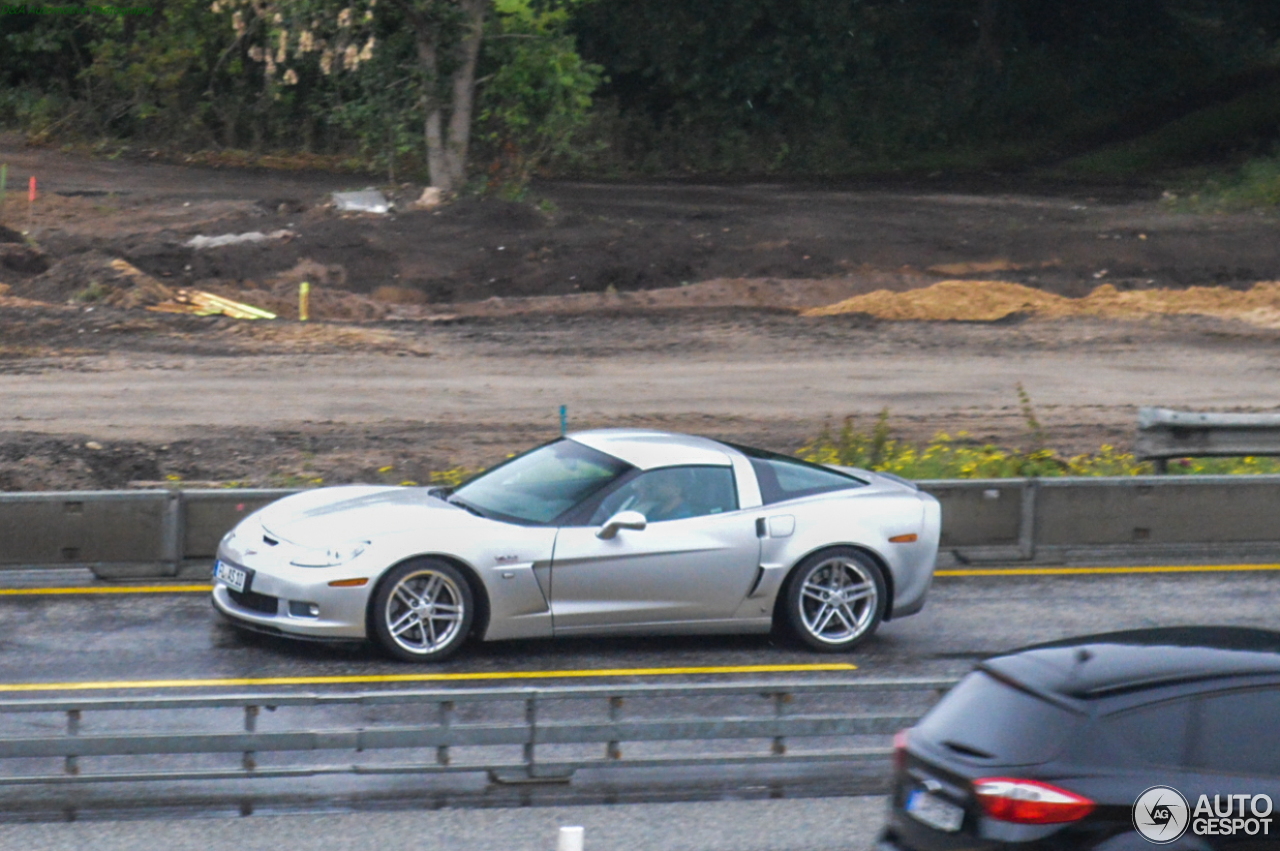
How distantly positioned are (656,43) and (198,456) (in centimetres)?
2818

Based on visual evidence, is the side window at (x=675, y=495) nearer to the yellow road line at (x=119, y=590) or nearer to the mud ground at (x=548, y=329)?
the yellow road line at (x=119, y=590)

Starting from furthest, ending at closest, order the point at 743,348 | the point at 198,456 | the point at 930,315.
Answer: the point at 930,315
the point at 743,348
the point at 198,456

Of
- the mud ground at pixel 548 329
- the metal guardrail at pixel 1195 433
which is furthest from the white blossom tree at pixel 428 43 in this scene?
the metal guardrail at pixel 1195 433

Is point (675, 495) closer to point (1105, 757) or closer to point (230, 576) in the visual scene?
point (230, 576)

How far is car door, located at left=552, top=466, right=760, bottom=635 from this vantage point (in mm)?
10266

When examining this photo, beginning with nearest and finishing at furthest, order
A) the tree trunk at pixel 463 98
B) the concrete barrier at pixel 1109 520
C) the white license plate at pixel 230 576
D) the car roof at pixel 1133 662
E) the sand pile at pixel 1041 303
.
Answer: the car roof at pixel 1133 662
the white license plate at pixel 230 576
the concrete barrier at pixel 1109 520
the sand pile at pixel 1041 303
the tree trunk at pixel 463 98

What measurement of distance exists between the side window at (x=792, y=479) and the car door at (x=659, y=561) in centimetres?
25

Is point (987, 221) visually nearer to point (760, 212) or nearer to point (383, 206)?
point (760, 212)

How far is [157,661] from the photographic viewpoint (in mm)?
10078

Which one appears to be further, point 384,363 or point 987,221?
point 987,221

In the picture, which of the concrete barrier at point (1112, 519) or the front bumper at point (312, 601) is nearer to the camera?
the front bumper at point (312, 601)

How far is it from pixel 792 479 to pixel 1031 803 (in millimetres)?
5766

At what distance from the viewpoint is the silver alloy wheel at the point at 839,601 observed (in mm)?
10766

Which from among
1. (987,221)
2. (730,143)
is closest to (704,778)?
(987,221)
